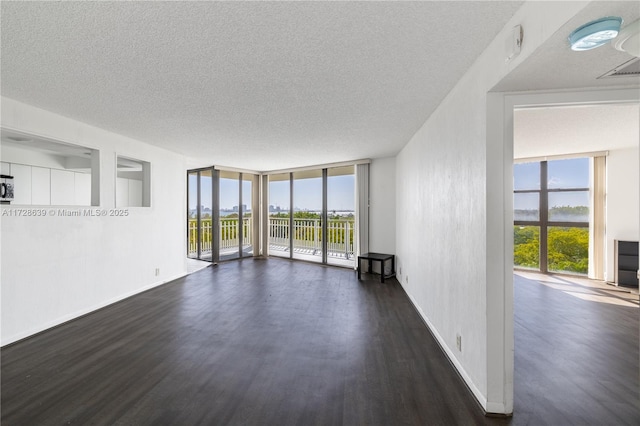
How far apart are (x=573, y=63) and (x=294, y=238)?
6711 mm

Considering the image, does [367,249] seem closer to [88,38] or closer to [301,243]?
[301,243]

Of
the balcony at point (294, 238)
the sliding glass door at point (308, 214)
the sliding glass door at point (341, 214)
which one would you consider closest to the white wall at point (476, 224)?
the sliding glass door at point (341, 214)

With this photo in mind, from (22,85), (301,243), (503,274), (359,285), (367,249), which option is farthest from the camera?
(301,243)

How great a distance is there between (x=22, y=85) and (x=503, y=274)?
4.07 meters

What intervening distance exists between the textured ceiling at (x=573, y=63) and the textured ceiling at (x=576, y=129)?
2.99ft

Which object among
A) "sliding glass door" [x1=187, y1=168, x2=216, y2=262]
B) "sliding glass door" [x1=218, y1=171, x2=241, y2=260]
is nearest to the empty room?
"sliding glass door" [x1=187, y1=168, x2=216, y2=262]

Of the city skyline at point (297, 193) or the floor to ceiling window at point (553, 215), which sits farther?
the city skyline at point (297, 193)

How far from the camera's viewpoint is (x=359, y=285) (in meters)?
4.78

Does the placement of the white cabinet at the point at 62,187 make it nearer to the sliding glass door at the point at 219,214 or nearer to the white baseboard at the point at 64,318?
the sliding glass door at the point at 219,214

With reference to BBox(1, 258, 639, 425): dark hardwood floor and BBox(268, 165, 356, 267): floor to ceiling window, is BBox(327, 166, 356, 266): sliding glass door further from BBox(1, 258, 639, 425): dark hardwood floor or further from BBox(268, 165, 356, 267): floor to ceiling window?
BBox(1, 258, 639, 425): dark hardwood floor

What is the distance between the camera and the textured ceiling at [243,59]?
4.79ft

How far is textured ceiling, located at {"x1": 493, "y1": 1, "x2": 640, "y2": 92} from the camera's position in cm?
106

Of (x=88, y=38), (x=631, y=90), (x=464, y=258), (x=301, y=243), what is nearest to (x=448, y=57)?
(x=631, y=90)

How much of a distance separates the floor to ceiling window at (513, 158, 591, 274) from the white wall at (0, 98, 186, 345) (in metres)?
7.12
